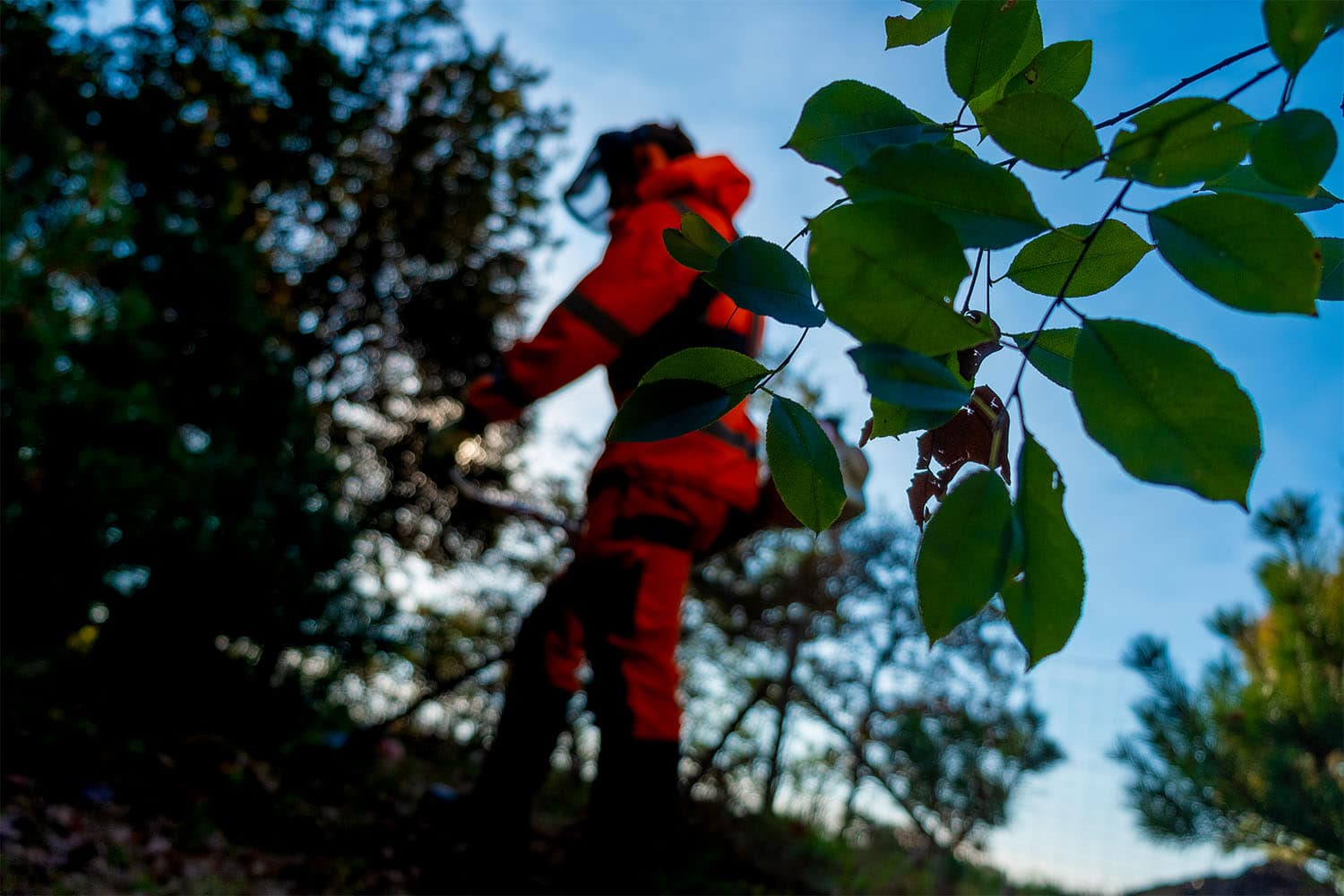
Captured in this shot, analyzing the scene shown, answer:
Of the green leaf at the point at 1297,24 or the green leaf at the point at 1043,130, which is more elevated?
the green leaf at the point at 1297,24

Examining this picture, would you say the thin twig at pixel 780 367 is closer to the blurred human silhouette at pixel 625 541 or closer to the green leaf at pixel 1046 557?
the green leaf at pixel 1046 557

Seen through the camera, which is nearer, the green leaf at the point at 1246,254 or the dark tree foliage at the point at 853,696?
the green leaf at the point at 1246,254

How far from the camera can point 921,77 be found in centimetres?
44

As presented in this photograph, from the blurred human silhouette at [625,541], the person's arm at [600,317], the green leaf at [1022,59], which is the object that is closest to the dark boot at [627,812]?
the blurred human silhouette at [625,541]

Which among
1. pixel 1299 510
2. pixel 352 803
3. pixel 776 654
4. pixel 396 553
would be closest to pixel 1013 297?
pixel 352 803

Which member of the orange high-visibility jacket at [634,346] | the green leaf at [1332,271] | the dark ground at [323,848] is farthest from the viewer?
the orange high-visibility jacket at [634,346]

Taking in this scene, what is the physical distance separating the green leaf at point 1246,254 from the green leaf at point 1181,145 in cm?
1

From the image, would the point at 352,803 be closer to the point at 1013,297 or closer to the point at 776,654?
the point at 776,654

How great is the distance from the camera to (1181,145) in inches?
10.7

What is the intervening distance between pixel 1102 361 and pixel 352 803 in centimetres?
285

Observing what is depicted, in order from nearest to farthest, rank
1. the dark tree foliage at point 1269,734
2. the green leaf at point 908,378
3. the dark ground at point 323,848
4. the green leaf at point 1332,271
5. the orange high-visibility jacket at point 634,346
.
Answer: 1. the green leaf at point 908,378
2. the green leaf at point 1332,271
3. the dark ground at point 323,848
4. the orange high-visibility jacket at point 634,346
5. the dark tree foliage at point 1269,734

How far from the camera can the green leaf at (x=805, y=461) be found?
34cm

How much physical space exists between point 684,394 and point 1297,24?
0.68 feet

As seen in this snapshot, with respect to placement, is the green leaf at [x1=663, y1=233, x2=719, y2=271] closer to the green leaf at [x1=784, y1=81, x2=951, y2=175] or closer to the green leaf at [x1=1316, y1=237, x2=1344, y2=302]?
the green leaf at [x1=784, y1=81, x2=951, y2=175]
